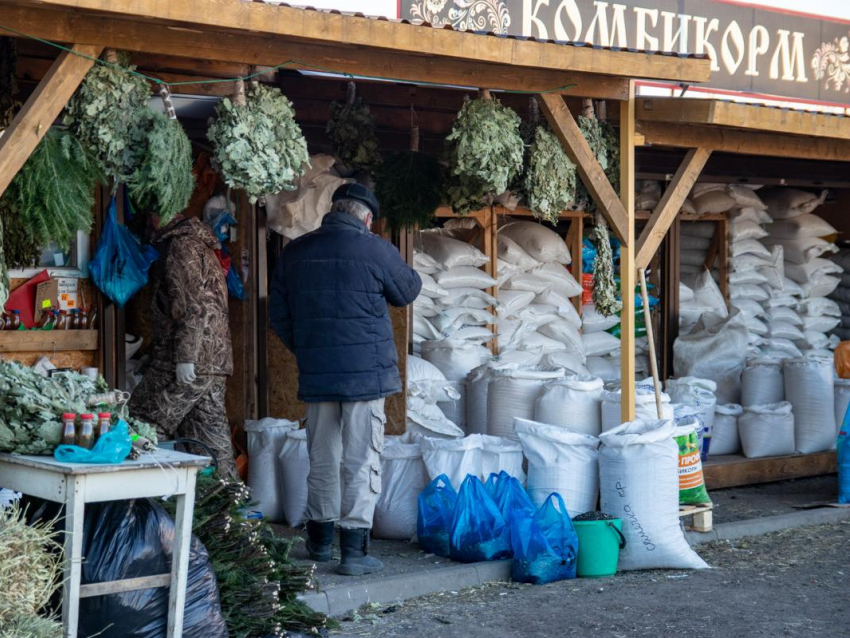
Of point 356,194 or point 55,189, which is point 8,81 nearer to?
point 55,189

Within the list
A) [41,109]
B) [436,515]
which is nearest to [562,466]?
[436,515]

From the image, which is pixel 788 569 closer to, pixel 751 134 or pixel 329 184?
pixel 751 134

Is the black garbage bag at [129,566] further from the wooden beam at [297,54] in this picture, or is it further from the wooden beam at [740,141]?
the wooden beam at [740,141]

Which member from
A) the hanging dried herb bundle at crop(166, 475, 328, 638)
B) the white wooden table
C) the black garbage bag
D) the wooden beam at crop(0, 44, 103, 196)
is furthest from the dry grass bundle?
the wooden beam at crop(0, 44, 103, 196)

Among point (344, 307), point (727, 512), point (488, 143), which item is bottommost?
point (727, 512)

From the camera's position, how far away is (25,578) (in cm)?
404

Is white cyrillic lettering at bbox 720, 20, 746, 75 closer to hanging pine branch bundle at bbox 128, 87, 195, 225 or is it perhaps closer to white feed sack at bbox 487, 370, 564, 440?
white feed sack at bbox 487, 370, 564, 440

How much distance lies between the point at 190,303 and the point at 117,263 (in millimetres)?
632

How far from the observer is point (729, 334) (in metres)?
10.0

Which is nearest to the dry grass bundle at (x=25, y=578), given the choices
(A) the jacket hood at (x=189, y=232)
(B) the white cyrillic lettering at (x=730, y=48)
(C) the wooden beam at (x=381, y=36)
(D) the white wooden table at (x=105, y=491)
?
(D) the white wooden table at (x=105, y=491)

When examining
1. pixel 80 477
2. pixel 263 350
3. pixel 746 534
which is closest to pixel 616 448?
pixel 746 534

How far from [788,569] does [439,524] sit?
200 centimetres

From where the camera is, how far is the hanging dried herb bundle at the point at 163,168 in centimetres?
535

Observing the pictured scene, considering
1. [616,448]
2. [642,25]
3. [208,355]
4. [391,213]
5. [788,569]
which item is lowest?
[788,569]
